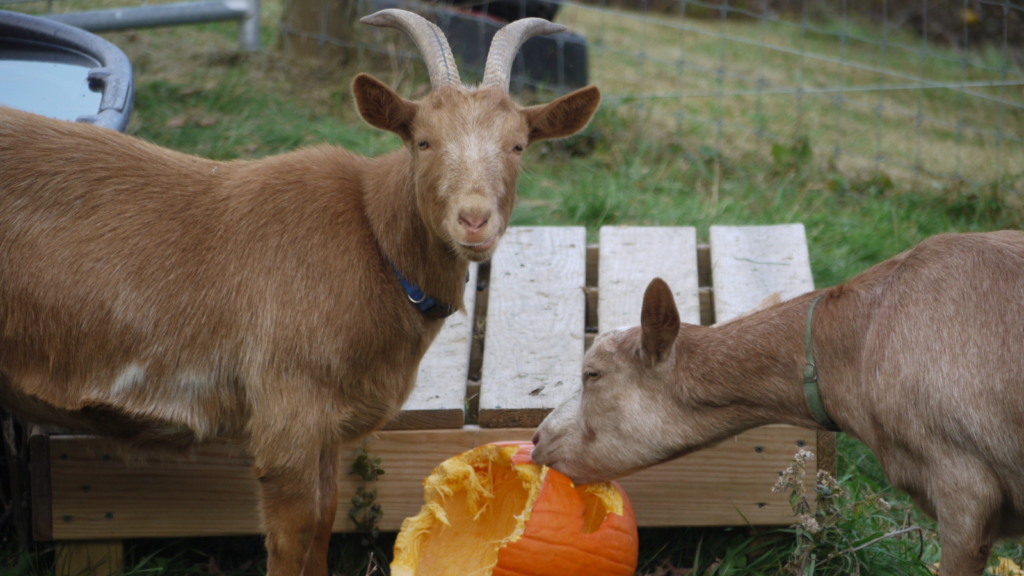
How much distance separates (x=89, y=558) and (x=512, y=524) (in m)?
1.50

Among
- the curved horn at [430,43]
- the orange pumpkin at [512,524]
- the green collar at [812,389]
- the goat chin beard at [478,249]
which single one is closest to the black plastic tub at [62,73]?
the curved horn at [430,43]

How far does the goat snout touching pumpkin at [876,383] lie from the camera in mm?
2332

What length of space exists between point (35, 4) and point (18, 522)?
517cm

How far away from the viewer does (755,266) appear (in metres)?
3.93

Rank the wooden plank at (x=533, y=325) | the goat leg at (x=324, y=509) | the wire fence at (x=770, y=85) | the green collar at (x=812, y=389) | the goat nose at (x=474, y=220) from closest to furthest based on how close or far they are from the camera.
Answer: the goat nose at (x=474, y=220) < the green collar at (x=812, y=389) < the goat leg at (x=324, y=509) < the wooden plank at (x=533, y=325) < the wire fence at (x=770, y=85)

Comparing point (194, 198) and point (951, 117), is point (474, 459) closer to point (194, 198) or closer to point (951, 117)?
point (194, 198)

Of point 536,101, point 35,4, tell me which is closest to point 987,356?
point 536,101

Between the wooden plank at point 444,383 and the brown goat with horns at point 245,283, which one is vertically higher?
the brown goat with horns at point 245,283

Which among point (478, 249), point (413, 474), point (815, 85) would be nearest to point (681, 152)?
point (815, 85)

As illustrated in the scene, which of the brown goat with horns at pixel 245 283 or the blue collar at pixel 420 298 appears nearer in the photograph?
the brown goat with horns at pixel 245 283

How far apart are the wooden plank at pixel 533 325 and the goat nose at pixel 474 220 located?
0.86 metres

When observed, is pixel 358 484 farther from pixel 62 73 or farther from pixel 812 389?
pixel 62 73

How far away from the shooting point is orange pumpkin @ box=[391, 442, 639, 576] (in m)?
2.62

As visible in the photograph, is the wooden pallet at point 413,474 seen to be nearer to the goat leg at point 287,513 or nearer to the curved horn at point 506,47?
the goat leg at point 287,513
